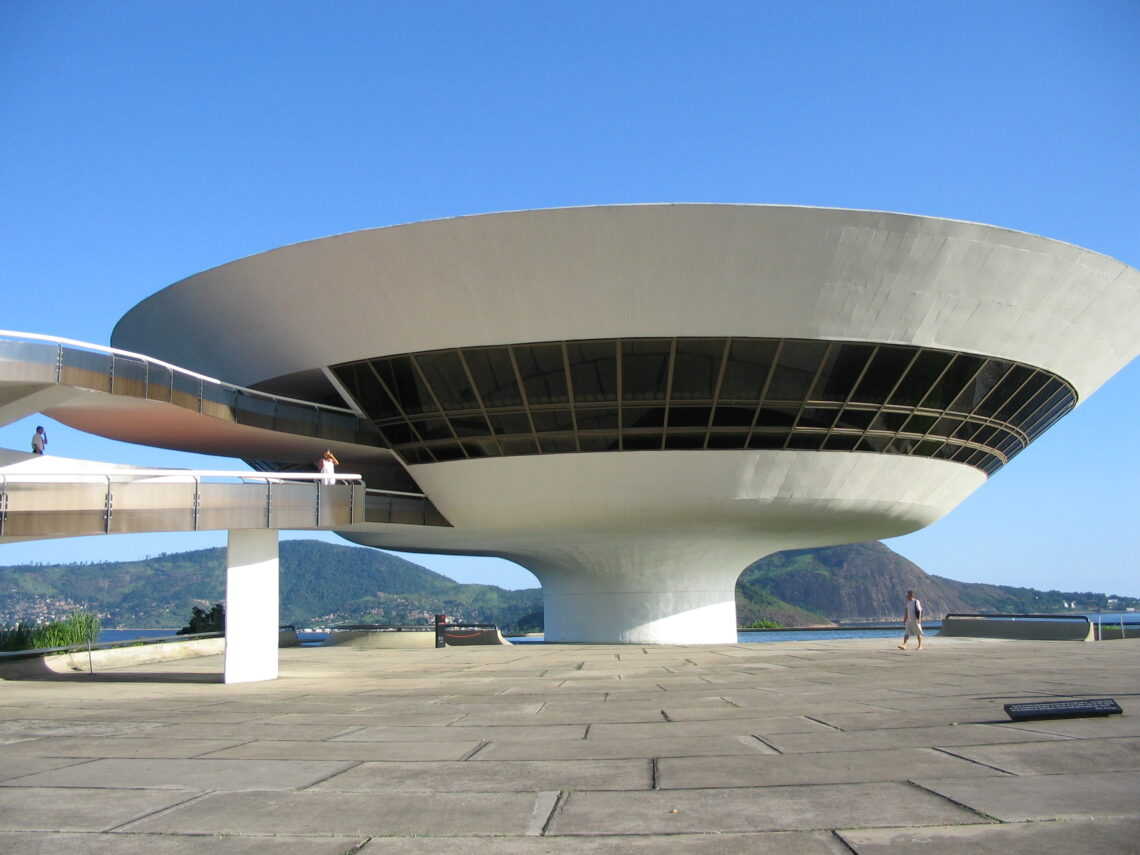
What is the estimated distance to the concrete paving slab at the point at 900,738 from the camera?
7945mm

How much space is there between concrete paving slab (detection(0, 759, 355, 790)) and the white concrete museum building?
1860 centimetres

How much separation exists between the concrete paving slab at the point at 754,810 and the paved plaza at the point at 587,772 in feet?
0.08

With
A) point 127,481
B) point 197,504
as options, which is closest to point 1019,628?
point 197,504

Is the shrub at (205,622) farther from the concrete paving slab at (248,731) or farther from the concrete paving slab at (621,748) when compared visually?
the concrete paving slab at (621,748)

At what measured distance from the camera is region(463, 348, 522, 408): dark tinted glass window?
27047mm

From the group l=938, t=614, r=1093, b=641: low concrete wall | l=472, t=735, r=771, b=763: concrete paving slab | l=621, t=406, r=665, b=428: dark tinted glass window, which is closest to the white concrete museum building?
l=621, t=406, r=665, b=428: dark tinted glass window

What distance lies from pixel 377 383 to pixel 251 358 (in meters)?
4.73

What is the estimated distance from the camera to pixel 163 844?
512cm

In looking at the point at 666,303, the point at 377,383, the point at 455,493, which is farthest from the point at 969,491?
the point at 377,383

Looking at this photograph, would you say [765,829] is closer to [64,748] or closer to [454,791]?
[454,791]

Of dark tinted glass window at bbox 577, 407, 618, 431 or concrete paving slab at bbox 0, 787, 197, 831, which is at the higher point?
dark tinted glass window at bbox 577, 407, 618, 431

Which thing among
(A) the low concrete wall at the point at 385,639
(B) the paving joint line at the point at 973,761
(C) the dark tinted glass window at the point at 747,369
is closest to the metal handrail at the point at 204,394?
(C) the dark tinted glass window at the point at 747,369

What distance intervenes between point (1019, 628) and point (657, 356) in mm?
16614

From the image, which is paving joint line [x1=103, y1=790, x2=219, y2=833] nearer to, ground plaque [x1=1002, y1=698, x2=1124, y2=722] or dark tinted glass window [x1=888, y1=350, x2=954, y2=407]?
ground plaque [x1=1002, y1=698, x2=1124, y2=722]
